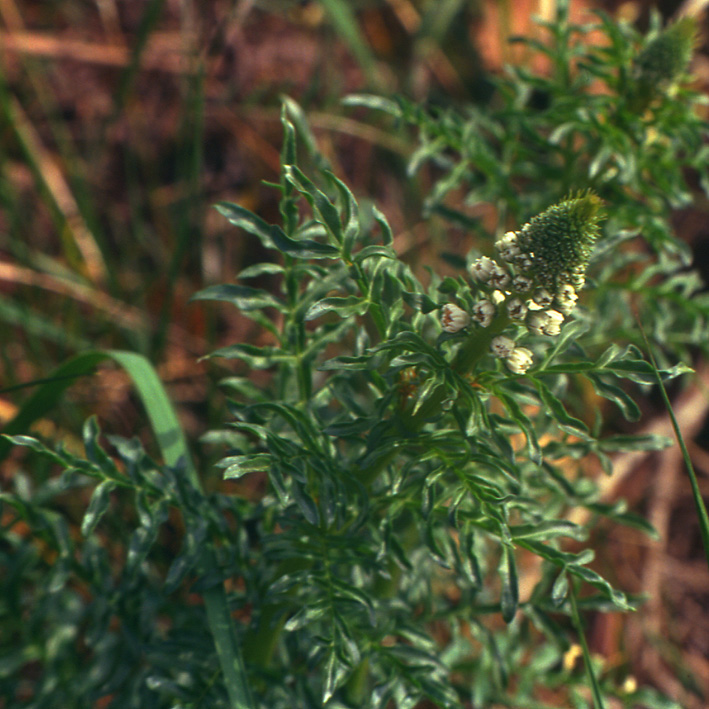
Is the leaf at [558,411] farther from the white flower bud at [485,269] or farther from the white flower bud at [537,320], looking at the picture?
the white flower bud at [485,269]

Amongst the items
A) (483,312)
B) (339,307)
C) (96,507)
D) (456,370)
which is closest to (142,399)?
(96,507)

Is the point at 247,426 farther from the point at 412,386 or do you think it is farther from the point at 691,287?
the point at 691,287

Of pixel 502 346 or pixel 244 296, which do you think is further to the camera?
pixel 244 296

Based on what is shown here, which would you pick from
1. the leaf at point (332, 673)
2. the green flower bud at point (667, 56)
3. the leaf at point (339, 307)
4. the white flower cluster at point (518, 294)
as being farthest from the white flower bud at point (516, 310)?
the green flower bud at point (667, 56)

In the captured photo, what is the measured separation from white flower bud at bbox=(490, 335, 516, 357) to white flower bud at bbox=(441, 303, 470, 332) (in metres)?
0.07

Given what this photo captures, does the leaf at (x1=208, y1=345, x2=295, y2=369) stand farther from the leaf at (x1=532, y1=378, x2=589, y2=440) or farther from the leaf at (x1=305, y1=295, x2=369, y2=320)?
the leaf at (x1=532, y1=378, x2=589, y2=440)

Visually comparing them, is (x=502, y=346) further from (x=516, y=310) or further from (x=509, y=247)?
(x=509, y=247)

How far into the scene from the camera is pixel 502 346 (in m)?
1.41

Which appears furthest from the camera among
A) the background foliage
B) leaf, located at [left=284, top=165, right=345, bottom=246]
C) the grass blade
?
the grass blade

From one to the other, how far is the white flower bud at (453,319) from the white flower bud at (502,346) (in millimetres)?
67

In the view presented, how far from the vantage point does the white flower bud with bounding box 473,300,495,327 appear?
140 centimetres

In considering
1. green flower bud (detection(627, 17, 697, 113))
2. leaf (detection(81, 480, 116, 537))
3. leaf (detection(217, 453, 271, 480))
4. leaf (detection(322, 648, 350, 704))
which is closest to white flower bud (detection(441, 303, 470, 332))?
leaf (detection(217, 453, 271, 480))

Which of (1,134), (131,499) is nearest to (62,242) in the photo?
(1,134)

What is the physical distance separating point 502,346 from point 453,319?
98mm
